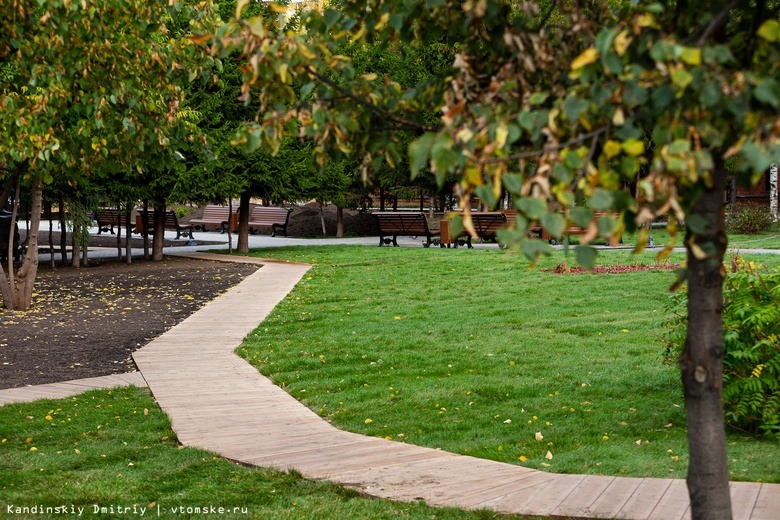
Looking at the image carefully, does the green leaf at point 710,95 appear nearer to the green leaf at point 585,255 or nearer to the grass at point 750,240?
the green leaf at point 585,255

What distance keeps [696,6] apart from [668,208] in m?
0.90

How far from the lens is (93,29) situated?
8.03 m

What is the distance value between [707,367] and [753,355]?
10.3 ft

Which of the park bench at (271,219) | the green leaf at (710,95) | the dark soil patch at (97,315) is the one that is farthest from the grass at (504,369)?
the park bench at (271,219)

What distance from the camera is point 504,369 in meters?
8.49

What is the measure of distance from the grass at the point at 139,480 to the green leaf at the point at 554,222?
2.65 meters

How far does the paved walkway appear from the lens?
15.5ft

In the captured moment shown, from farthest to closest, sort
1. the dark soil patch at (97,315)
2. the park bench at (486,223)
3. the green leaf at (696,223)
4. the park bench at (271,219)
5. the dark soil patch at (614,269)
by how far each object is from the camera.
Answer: the park bench at (271,219), the park bench at (486,223), the dark soil patch at (614,269), the dark soil patch at (97,315), the green leaf at (696,223)

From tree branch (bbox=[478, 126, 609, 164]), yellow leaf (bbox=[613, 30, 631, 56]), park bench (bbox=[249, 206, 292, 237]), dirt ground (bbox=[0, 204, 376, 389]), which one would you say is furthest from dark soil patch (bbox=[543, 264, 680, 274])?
park bench (bbox=[249, 206, 292, 237])

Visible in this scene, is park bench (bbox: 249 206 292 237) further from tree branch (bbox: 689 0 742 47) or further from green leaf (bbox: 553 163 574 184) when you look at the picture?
green leaf (bbox: 553 163 574 184)

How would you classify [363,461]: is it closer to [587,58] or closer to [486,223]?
[587,58]

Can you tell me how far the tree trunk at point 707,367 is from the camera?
3.06m

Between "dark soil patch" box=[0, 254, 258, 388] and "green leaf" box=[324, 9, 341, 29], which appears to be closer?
"green leaf" box=[324, 9, 341, 29]

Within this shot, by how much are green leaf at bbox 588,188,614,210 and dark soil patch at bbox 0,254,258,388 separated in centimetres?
729
